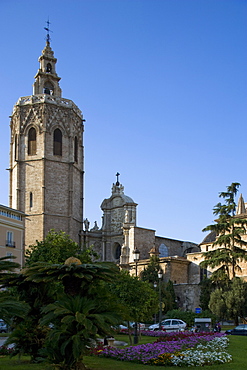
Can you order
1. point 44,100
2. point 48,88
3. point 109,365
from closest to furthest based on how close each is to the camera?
point 109,365, point 44,100, point 48,88

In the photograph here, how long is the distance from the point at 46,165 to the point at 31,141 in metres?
4.22

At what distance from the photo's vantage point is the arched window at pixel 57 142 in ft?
227

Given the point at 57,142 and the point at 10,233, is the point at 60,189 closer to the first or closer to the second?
the point at 57,142

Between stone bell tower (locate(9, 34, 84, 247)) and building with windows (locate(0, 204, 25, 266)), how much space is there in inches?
600

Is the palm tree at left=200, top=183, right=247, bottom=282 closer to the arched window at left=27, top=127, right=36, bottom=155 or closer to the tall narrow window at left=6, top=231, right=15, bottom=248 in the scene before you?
the tall narrow window at left=6, top=231, right=15, bottom=248

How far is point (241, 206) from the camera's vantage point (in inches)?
2532

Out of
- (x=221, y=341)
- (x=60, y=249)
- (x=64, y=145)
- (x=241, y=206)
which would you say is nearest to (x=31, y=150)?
(x=64, y=145)

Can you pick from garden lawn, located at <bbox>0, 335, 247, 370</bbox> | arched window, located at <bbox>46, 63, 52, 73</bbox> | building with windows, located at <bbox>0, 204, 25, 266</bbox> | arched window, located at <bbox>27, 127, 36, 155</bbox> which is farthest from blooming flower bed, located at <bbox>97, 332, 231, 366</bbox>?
arched window, located at <bbox>46, 63, 52, 73</bbox>

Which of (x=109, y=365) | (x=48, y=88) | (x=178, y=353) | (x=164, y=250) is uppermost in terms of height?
(x=48, y=88)

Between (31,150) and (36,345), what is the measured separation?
54497 mm

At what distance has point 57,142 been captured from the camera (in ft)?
229

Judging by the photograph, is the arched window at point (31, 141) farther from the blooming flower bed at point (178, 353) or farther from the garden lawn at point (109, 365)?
the garden lawn at point (109, 365)

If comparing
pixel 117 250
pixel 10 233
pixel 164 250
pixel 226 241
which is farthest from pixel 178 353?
pixel 117 250

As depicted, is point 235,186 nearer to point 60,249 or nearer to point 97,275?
point 60,249
